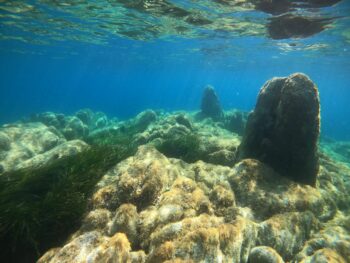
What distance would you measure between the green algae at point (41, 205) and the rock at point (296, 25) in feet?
53.4

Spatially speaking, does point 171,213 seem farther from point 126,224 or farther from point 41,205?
point 41,205

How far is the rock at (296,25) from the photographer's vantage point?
16.8 meters

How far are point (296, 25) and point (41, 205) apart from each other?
1900cm

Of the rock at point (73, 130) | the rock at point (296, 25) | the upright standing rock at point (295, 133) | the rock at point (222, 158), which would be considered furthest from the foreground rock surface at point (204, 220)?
the rock at point (296, 25)

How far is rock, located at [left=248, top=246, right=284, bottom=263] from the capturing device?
4.50 meters

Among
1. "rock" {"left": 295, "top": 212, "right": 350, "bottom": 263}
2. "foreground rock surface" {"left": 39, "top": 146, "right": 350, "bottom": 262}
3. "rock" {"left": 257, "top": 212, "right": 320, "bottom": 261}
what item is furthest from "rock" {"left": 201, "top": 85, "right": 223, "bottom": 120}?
"rock" {"left": 257, "top": 212, "right": 320, "bottom": 261}

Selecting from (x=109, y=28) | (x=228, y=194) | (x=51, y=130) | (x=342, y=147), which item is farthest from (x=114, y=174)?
(x=342, y=147)

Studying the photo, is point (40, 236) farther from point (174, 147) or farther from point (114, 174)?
point (174, 147)

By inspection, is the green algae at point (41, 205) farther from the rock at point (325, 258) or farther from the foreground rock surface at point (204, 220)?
the rock at point (325, 258)

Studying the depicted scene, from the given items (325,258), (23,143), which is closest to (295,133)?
(325,258)

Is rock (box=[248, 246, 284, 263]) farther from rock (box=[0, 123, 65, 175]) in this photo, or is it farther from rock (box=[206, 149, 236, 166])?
rock (box=[0, 123, 65, 175])

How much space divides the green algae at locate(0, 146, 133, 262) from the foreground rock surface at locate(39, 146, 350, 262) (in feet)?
1.10

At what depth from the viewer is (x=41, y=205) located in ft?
16.7

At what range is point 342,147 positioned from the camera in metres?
26.8
